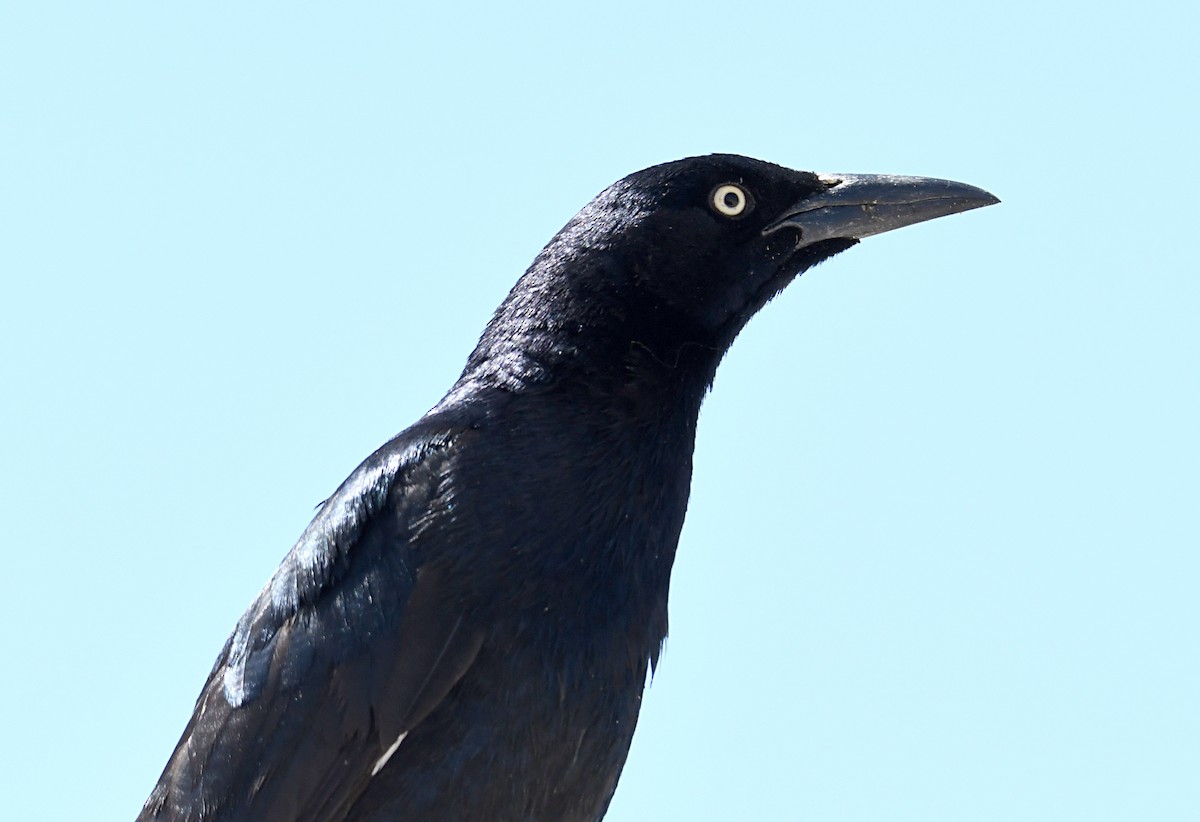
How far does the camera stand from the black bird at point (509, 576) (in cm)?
567

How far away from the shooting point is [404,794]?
5.62 metres

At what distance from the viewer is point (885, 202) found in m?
7.18

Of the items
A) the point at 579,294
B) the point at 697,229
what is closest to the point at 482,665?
the point at 579,294

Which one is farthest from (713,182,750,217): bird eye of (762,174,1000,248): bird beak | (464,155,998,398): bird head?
(762,174,1000,248): bird beak

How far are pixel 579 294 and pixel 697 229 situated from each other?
0.63m

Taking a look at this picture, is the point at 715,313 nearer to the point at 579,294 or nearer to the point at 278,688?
the point at 579,294

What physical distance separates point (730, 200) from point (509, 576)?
6.78 feet

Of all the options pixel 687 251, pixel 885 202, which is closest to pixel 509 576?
pixel 687 251

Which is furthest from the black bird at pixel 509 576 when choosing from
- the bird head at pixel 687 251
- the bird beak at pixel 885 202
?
the bird beak at pixel 885 202

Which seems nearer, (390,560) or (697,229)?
(390,560)

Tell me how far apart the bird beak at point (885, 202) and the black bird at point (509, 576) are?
54 cm

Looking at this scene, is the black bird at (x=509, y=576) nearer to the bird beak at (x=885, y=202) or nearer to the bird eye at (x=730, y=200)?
the bird eye at (x=730, y=200)

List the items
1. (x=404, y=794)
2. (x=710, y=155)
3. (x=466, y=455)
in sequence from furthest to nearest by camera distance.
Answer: (x=710, y=155), (x=466, y=455), (x=404, y=794)

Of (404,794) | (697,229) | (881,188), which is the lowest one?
(404,794)
